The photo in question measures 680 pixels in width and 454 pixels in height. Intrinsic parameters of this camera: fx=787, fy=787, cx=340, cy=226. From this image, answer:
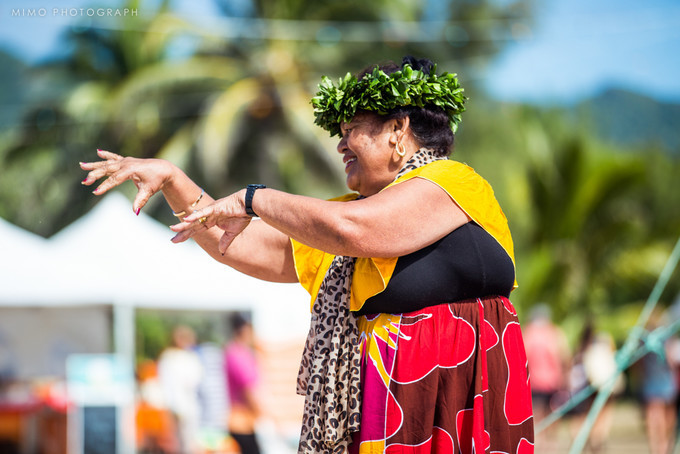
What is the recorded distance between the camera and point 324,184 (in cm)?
1831

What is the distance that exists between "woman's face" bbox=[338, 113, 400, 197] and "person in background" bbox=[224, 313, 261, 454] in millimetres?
5153

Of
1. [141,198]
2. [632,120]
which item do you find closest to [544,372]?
[141,198]

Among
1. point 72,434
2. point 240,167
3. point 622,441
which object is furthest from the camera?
point 240,167

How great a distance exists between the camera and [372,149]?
83.5 inches

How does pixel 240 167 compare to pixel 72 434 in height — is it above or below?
above

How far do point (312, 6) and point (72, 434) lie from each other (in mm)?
12956

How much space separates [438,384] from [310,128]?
51.0 ft

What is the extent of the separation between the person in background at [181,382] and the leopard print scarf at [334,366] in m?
6.32

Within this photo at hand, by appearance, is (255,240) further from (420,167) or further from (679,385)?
(679,385)

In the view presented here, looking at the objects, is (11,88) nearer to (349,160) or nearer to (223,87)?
(223,87)

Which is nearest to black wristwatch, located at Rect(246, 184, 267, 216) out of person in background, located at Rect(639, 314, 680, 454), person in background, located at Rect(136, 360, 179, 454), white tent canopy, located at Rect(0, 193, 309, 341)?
white tent canopy, located at Rect(0, 193, 309, 341)

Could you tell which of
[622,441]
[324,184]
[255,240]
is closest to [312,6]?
[324,184]

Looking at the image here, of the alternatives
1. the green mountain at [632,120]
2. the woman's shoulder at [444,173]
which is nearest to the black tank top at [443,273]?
the woman's shoulder at [444,173]

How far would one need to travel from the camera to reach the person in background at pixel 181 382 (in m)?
8.36
